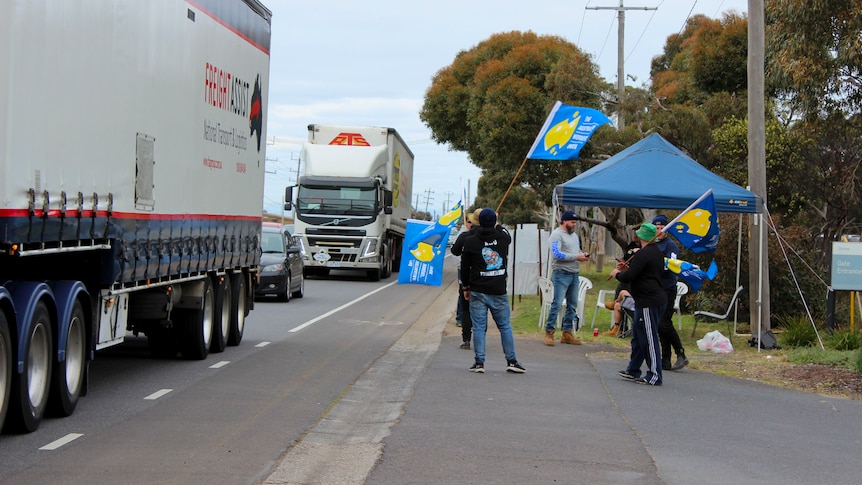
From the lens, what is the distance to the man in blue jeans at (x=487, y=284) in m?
12.2

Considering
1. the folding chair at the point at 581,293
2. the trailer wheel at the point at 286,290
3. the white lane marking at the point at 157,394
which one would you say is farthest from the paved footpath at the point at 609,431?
the trailer wheel at the point at 286,290

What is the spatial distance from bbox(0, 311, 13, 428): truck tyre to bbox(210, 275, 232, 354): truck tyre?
5.99m

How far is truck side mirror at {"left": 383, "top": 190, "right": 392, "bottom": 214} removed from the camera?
33.8 metres

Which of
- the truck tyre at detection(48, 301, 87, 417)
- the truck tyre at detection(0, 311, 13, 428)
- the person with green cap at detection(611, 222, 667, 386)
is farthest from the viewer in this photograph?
the person with green cap at detection(611, 222, 667, 386)

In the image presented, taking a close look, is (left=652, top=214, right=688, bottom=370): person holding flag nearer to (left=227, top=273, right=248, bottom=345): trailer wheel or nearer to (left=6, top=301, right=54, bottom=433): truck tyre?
(left=227, top=273, right=248, bottom=345): trailer wheel

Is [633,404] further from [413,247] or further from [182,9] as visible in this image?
[413,247]

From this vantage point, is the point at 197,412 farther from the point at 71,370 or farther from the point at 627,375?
the point at 627,375

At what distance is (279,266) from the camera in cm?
2325

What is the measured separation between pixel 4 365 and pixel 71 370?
4.74 ft

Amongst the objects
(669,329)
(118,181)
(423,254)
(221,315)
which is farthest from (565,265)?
(118,181)

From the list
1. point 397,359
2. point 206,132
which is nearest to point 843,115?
point 397,359

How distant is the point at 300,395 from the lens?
10.3 meters

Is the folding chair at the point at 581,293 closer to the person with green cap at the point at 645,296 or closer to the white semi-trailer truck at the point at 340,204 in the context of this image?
the person with green cap at the point at 645,296

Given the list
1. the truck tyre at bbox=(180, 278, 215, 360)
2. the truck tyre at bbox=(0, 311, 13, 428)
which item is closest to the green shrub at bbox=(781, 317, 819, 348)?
the truck tyre at bbox=(180, 278, 215, 360)
